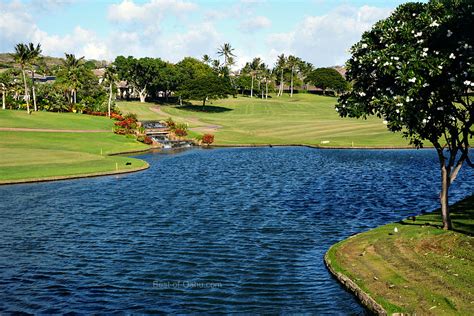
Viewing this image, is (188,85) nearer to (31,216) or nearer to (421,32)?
(31,216)

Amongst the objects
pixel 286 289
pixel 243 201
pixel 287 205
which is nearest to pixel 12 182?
pixel 243 201

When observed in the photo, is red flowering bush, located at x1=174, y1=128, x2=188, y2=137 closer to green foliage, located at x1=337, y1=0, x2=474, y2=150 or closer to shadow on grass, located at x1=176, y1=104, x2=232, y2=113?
shadow on grass, located at x1=176, y1=104, x2=232, y2=113

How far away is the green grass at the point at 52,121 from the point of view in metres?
108

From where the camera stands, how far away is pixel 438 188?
55062mm

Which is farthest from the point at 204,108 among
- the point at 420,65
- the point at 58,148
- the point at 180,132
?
the point at 420,65

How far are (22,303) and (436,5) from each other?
1118 inches

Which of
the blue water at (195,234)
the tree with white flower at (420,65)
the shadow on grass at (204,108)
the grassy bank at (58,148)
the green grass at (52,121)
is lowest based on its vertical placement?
the blue water at (195,234)

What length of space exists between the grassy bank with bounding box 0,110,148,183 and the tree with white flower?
4560 centimetres

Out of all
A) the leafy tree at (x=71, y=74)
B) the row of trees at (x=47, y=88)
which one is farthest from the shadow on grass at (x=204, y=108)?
the leafy tree at (x=71, y=74)

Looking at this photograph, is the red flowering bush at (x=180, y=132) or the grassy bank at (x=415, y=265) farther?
the red flowering bush at (x=180, y=132)

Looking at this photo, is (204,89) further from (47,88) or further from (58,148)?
(58,148)

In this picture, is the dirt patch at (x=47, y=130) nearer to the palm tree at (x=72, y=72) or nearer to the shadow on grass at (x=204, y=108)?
the palm tree at (x=72, y=72)

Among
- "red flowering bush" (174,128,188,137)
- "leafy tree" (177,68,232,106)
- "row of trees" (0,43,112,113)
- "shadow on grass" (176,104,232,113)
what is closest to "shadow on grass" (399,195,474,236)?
"red flowering bush" (174,128,188,137)

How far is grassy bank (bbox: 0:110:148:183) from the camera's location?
65.5 m
